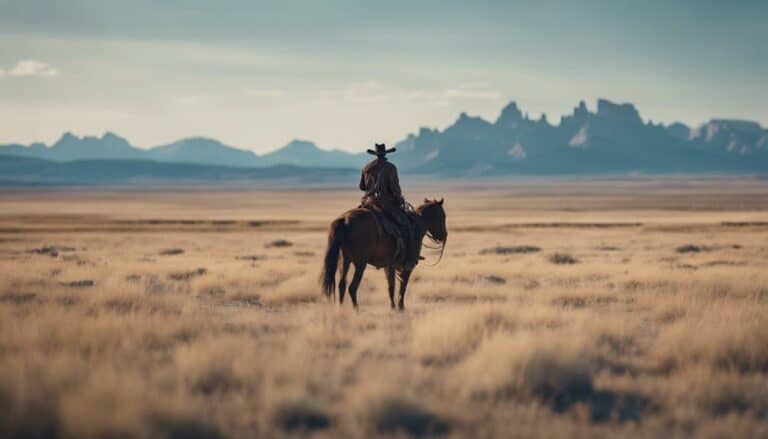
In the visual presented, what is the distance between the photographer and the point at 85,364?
21.0ft

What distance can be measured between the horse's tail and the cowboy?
98 centimetres

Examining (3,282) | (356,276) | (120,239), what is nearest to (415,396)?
(356,276)

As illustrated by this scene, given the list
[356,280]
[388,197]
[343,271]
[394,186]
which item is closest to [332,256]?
[343,271]

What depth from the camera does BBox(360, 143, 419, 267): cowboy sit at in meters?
11.6

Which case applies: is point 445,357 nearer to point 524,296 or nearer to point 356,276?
point 356,276

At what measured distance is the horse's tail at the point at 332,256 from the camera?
10727mm

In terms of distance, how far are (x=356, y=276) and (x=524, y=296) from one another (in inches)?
177

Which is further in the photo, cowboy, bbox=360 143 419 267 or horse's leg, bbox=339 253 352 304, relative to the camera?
cowboy, bbox=360 143 419 267

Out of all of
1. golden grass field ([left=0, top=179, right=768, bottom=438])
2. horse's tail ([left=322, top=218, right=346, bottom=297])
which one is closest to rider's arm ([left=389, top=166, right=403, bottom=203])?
horse's tail ([left=322, top=218, right=346, bottom=297])

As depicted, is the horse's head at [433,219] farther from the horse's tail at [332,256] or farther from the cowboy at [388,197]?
the horse's tail at [332,256]

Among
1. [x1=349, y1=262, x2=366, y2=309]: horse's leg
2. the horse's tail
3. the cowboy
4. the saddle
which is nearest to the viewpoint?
the horse's tail

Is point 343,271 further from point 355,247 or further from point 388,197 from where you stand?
point 388,197

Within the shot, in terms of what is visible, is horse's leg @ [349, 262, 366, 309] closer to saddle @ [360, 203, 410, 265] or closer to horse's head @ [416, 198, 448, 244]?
saddle @ [360, 203, 410, 265]

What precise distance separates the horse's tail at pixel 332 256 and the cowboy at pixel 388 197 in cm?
98
